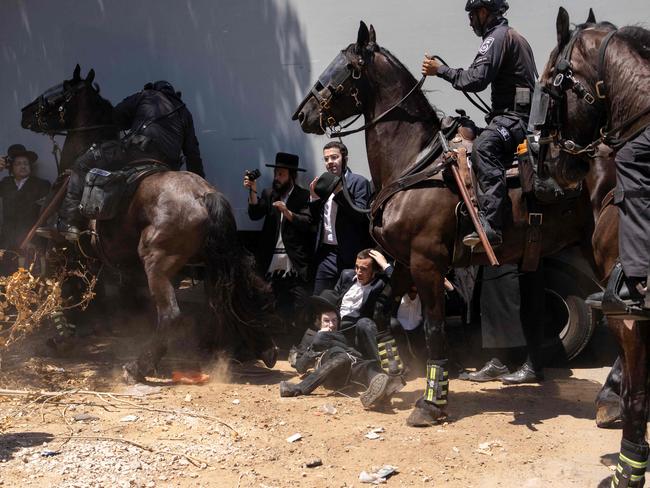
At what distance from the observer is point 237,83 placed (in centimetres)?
906

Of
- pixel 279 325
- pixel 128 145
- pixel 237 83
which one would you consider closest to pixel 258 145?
pixel 237 83

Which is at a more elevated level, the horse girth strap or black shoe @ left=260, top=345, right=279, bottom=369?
the horse girth strap

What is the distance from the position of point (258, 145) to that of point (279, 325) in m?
2.28

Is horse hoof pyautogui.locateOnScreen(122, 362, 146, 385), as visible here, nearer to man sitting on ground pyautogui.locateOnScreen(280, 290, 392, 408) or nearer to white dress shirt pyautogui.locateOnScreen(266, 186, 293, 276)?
man sitting on ground pyautogui.locateOnScreen(280, 290, 392, 408)

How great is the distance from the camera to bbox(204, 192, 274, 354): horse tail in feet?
23.6

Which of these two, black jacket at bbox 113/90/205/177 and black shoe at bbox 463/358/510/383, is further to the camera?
black jacket at bbox 113/90/205/177

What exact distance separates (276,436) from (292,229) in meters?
2.90

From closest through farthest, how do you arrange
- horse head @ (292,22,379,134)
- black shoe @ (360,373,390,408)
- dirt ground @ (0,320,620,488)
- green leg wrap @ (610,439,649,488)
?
green leg wrap @ (610,439,649,488) → dirt ground @ (0,320,620,488) → black shoe @ (360,373,390,408) → horse head @ (292,22,379,134)

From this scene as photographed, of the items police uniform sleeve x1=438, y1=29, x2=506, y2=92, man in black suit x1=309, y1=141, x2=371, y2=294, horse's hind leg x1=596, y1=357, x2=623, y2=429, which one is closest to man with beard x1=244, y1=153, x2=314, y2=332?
man in black suit x1=309, y1=141, x2=371, y2=294

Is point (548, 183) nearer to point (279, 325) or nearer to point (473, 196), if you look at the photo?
point (473, 196)

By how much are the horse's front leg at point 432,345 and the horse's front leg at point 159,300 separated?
227 centimetres

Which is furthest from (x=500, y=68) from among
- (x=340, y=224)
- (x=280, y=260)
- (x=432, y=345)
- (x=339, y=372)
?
(x=280, y=260)

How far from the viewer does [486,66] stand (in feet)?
19.7

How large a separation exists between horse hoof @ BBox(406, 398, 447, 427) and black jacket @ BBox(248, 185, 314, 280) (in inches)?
98.2
